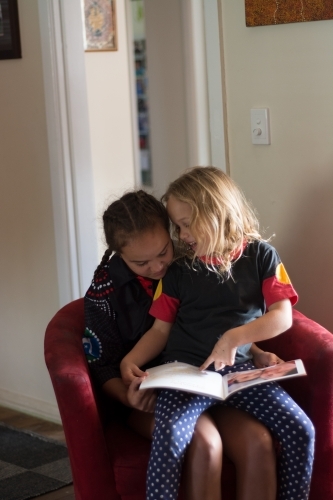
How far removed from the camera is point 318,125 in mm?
2207

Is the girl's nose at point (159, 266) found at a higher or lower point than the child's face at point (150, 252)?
lower

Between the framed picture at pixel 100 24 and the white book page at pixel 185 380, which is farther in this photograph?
the framed picture at pixel 100 24

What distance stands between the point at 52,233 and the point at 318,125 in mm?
1113

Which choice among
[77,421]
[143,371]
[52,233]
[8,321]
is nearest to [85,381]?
[77,421]

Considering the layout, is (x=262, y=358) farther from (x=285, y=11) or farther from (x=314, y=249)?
(x=285, y=11)

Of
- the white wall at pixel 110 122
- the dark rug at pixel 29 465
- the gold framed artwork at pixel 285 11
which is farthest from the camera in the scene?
the white wall at pixel 110 122

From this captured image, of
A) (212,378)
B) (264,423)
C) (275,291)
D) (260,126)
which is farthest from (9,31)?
(264,423)

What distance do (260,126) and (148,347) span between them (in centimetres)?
81

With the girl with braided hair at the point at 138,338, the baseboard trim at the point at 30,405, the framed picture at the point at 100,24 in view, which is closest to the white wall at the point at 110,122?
the framed picture at the point at 100,24

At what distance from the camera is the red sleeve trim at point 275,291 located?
182 centimetres

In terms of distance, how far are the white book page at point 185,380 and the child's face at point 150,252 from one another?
247 millimetres

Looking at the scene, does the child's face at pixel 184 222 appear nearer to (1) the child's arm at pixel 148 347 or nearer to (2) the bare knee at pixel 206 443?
(1) the child's arm at pixel 148 347

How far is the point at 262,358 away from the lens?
1.88 m

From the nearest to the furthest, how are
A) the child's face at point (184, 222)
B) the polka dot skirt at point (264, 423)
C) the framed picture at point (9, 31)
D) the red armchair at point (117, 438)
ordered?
the polka dot skirt at point (264, 423), the red armchair at point (117, 438), the child's face at point (184, 222), the framed picture at point (9, 31)
